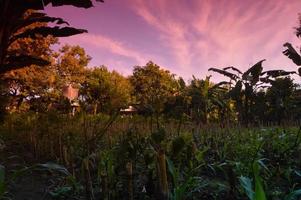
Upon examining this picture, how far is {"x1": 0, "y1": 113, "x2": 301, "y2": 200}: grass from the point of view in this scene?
301cm

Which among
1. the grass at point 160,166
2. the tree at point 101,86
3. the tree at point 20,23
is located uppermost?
the tree at point 101,86

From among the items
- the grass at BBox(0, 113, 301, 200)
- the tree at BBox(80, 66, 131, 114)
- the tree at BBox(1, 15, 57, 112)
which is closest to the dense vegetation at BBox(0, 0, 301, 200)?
the grass at BBox(0, 113, 301, 200)

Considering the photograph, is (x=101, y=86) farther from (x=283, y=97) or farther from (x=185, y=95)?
(x=283, y=97)

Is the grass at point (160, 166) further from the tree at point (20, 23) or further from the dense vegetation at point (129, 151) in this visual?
the tree at point (20, 23)

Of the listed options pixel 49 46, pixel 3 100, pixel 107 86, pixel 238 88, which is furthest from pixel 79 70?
pixel 3 100

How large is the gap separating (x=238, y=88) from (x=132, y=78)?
35718mm

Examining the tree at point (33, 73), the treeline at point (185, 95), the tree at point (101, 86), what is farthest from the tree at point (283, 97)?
the tree at point (101, 86)

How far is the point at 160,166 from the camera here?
2742mm

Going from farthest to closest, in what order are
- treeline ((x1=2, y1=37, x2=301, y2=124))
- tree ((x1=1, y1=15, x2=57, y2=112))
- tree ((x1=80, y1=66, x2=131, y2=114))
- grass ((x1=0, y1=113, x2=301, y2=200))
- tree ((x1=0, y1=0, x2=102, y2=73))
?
tree ((x1=80, y1=66, x2=131, y2=114)), tree ((x1=1, y1=15, x2=57, y2=112)), treeline ((x1=2, y1=37, x2=301, y2=124)), tree ((x1=0, y1=0, x2=102, y2=73)), grass ((x1=0, y1=113, x2=301, y2=200))

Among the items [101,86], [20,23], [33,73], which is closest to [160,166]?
[20,23]

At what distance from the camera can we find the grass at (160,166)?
9.88 feet

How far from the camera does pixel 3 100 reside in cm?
842

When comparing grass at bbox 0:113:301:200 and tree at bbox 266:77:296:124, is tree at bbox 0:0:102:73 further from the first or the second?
tree at bbox 266:77:296:124

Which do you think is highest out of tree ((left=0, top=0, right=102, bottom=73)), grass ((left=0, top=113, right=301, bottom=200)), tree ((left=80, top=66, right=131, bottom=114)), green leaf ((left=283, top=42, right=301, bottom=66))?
tree ((left=80, top=66, right=131, bottom=114))
